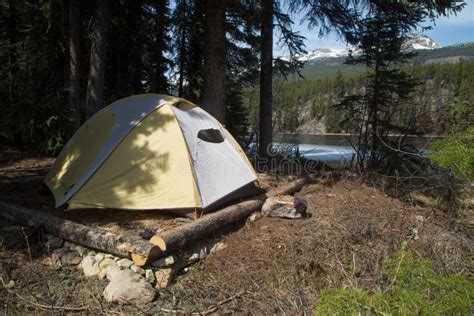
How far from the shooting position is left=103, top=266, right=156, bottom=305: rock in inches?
140

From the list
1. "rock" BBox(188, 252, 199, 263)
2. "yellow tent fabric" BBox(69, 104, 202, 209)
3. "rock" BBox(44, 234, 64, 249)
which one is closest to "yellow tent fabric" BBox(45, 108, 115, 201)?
"yellow tent fabric" BBox(69, 104, 202, 209)

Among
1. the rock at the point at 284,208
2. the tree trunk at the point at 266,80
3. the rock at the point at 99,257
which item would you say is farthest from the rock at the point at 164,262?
the tree trunk at the point at 266,80

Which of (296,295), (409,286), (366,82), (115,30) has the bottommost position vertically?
(296,295)

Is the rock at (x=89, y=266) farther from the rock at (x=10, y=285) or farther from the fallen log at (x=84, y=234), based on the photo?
the rock at (x=10, y=285)

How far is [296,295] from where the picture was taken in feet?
11.0

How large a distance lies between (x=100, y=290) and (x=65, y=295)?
13.1 inches

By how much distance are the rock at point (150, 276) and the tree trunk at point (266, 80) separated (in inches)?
301

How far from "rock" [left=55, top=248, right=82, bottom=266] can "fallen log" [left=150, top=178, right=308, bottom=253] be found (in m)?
0.99

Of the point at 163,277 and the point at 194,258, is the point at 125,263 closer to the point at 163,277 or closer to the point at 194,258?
the point at 163,277

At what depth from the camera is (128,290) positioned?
11.8 feet

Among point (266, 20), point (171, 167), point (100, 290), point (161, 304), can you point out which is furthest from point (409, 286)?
point (266, 20)

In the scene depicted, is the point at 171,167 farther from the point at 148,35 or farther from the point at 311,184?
the point at 148,35

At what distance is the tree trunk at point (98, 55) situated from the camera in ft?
27.0

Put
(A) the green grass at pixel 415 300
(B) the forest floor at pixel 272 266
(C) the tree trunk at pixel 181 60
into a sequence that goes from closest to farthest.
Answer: (A) the green grass at pixel 415 300 < (B) the forest floor at pixel 272 266 < (C) the tree trunk at pixel 181 60
